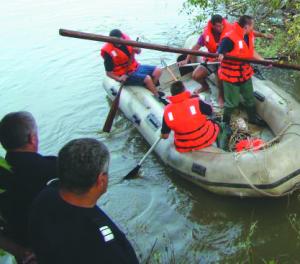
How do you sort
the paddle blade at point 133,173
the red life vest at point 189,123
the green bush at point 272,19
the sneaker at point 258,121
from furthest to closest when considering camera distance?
1. the green bush at point 272,19
2. the sneaker at point 258,121
3. the paddle blade at point 133,173
4. the red life vest at point 189,123

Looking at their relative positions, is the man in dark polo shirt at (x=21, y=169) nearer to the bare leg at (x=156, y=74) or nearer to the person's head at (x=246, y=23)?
the person's head at (x=246, y=23)

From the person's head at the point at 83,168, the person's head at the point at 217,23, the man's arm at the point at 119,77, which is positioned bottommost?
the man's arm at the point at 119,77

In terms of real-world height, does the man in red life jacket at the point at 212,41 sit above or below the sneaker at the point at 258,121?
above

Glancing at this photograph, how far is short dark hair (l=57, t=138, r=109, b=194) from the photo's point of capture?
203cm

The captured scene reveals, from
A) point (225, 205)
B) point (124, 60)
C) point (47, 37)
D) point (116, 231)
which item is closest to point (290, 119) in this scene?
point (225, 205)

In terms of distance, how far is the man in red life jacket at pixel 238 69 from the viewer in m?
5.66

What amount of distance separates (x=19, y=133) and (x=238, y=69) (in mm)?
3798

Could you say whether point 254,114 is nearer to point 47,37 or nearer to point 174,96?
point 174,96

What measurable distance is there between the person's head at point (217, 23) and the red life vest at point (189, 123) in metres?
1.91

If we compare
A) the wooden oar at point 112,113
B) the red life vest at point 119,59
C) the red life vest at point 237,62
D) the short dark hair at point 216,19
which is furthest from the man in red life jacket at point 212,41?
the wooden oar at point 112,113

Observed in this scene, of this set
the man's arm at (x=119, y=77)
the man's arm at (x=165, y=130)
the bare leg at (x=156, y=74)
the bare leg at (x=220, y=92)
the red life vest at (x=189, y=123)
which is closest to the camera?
the red life vest at (x=189, y=123)

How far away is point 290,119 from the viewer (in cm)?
516

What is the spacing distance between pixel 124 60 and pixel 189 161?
2798mm

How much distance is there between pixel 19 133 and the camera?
9.23 ft
